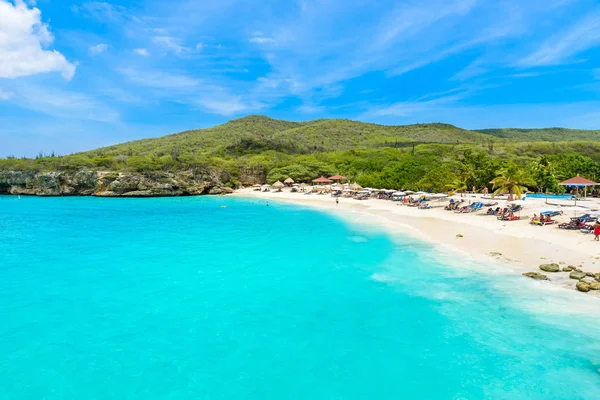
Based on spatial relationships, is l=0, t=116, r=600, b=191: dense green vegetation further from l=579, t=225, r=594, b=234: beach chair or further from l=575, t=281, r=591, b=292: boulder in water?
l=575, t=281, r=591, b=292: boulder in water

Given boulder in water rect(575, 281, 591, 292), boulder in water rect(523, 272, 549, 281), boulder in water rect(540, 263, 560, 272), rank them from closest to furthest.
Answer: boulder in water rect(575, 281, 591, 292), boulder in water rect(523, 272, 549, 281), boulder in water rect(540, 263, 560, 272)

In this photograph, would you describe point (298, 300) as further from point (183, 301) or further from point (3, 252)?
point (3, 252)

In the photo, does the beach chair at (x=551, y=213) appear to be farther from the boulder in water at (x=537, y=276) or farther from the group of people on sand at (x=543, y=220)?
the boulder in water at (x=537, y=276)

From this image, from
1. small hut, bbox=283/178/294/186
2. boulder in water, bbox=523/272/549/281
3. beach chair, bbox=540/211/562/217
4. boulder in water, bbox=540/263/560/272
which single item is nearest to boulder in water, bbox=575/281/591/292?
boulder in water, bbox=523/272/549/281

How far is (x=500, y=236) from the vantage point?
21828mm

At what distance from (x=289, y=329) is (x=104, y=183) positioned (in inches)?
2631

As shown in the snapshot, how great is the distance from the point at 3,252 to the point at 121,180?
45.9 m

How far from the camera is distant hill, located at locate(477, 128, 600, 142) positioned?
140775 mm

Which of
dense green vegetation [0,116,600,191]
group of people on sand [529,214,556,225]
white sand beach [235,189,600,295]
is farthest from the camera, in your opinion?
dense green vegetation [0,116,600,191]

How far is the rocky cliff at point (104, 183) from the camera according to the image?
64.5 metres

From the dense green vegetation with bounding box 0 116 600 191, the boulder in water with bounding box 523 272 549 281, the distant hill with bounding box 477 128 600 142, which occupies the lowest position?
the boulder in water with bounding box 523 272 549 281

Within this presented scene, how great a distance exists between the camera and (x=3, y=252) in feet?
69.3

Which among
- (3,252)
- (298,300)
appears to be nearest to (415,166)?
(298,300)

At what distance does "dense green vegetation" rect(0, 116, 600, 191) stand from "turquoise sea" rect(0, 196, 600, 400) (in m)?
29.0
